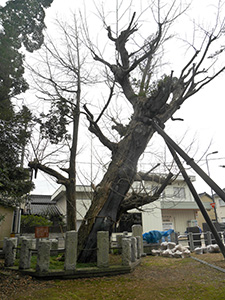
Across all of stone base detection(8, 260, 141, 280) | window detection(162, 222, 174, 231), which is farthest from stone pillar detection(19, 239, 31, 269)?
window detection(162, 222, 174, 231)

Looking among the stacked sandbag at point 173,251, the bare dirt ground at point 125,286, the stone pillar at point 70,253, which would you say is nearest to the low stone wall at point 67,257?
the stone pillar at point 70,253

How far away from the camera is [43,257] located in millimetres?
6730

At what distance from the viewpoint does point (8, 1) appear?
359 inches

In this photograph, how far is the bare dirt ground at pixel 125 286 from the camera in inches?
208

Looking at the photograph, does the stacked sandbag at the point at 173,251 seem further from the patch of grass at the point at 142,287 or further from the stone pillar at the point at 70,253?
the stone pillar at the point at 70,253

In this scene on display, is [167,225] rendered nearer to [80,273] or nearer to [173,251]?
[173,251]

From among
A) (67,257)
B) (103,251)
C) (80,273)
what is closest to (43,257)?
(67,257)

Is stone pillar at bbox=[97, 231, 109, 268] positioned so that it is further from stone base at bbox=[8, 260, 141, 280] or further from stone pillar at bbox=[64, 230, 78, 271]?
stone pillar at bbox=[64, 230, 78, 271]

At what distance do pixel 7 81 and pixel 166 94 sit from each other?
6.05m

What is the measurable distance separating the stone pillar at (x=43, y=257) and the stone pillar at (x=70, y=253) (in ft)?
1.78

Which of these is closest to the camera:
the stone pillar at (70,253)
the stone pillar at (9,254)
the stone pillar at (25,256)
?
the stone pillar at (70,253)

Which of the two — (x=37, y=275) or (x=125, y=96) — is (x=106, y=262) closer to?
(x=37, y=275)

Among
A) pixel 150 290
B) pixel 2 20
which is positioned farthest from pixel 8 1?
pixel 150 290

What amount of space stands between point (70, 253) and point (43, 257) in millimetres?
768
